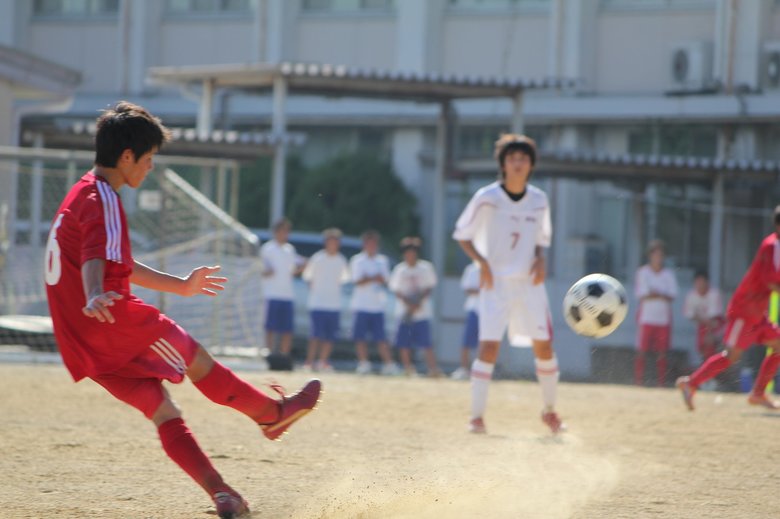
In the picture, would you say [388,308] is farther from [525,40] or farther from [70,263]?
[70,263]

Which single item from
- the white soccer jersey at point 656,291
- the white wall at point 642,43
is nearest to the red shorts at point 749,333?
the white soccer jersey at point 656,291

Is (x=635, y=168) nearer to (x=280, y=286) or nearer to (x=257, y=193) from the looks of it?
(x=280, y=286)

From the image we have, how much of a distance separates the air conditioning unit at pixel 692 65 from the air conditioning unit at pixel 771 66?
1011 mm

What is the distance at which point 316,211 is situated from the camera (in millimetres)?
25797

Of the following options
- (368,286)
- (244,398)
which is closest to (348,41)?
(368,286)

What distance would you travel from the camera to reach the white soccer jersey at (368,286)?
Answer: 17.7m

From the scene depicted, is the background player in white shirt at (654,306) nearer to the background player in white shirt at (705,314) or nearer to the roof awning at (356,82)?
the background player in white shirt at (705,314)

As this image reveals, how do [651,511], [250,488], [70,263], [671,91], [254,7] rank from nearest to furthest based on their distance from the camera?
1. [70,263]
2. [651,511]
3. [250,488]
4. [671,91]
5. [254,7]

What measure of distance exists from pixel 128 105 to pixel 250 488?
2.11 meters

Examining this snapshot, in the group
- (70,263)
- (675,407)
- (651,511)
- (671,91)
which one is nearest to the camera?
(70,263)

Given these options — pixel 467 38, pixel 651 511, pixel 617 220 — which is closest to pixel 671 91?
pixel 617 220

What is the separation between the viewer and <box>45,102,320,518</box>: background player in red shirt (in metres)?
5.05

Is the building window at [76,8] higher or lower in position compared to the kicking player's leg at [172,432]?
higher

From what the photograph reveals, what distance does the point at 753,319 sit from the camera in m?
11.1
